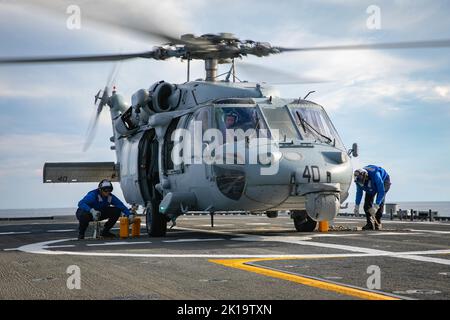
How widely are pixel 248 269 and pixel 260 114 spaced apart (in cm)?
687

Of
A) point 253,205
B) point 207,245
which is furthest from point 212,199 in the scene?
point 207,245

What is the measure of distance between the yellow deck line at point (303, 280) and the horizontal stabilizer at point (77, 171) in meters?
17.2

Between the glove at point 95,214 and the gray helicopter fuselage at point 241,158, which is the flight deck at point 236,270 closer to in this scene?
the gray helicopter fuselage at point 241,158

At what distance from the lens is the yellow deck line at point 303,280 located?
608 cm

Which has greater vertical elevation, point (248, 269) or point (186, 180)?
point (186, 180)

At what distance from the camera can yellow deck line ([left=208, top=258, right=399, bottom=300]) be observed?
6084mm

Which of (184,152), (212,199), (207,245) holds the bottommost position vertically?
(207,245)

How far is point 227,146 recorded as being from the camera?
1398cm

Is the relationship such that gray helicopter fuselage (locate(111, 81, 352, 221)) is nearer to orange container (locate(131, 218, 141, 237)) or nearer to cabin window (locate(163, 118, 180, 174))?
cabin window (locate(163, 118, 180, 174))

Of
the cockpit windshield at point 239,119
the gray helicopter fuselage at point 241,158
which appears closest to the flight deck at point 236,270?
the gray helicopter fuselage at point 241,158

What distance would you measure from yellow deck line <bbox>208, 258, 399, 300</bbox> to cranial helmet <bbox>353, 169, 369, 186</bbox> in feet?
29.9

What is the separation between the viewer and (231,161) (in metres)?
13.8

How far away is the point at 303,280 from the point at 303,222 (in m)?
9.88
